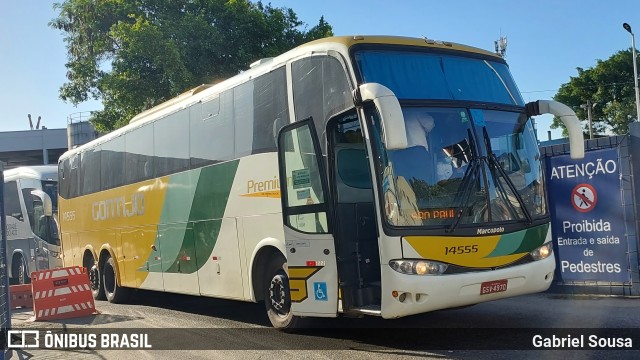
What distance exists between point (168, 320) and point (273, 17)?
15925mm

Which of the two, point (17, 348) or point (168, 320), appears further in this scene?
point (168, 320)

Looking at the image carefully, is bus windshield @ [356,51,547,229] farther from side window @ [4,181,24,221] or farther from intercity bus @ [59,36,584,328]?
side window @ [4,181,24,221]

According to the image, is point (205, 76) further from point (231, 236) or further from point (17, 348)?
point (17, 348)

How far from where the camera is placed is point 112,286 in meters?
15.1

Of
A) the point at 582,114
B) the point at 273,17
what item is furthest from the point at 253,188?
the point at 582,114

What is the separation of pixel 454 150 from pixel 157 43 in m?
16.6

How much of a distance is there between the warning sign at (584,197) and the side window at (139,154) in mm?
7840

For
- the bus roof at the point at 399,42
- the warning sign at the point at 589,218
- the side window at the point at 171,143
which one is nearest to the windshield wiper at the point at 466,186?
the bus roof at the point at 399,42

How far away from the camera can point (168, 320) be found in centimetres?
1132

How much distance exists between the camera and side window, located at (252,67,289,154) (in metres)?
8.87

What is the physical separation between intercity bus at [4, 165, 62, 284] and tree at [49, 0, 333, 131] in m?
3.91

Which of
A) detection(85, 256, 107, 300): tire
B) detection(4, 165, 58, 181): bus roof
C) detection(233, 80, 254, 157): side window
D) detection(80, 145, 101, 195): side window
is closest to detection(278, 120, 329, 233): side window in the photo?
detection(233, 80, 254, 157): side window

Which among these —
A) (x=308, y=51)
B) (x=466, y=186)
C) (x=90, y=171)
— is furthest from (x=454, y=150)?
(x=90, y=171)

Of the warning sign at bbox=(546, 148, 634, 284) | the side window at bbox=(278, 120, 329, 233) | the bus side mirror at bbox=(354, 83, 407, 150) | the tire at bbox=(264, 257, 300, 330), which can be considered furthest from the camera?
the warning sign at bbox=(546, 148, 634, 284)
